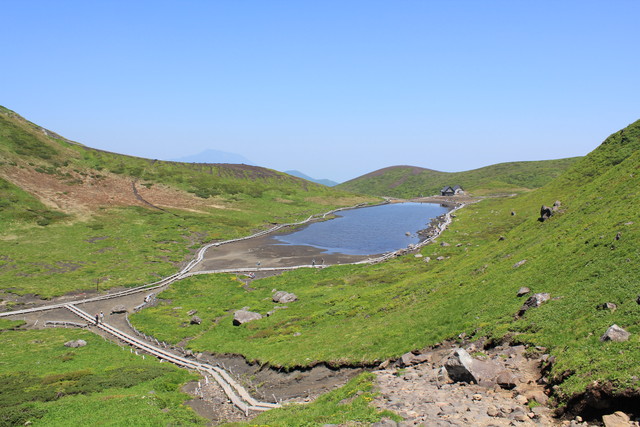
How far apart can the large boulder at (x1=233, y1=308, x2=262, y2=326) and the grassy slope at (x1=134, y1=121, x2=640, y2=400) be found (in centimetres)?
145

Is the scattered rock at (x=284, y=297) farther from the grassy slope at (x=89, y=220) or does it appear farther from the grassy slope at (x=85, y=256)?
the grassy slope at (x=89, y=220)

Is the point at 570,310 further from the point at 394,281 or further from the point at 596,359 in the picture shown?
the point at 394,281

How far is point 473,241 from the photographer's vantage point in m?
91.4

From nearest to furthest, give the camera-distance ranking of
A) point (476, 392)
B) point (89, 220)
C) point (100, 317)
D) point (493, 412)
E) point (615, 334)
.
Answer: point (493, 412)
point (615, 334)
point (476, 392)
point (100, 317)
point (89, 220)

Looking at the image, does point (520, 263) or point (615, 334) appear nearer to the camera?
point (615, 334)

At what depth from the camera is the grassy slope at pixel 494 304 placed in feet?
67.3

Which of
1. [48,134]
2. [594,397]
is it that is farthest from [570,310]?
[48,134]

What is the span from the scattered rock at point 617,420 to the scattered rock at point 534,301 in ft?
40.6

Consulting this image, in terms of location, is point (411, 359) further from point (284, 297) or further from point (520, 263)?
point (284, 297)

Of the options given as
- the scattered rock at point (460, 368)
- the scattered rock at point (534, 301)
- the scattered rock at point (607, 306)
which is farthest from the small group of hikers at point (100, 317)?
the scattered rock at point (607, 306)

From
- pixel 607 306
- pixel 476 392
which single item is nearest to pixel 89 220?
pixel 476 392

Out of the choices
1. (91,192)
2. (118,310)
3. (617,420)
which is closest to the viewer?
(617,420)

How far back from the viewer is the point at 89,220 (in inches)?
5030

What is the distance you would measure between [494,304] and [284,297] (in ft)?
128
